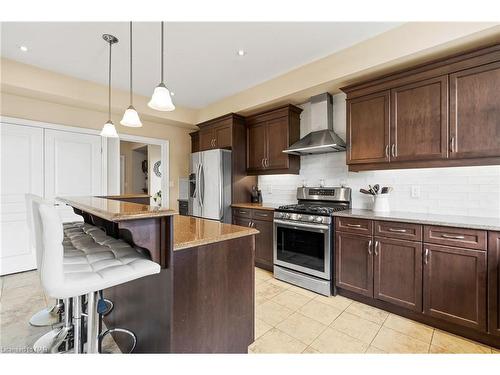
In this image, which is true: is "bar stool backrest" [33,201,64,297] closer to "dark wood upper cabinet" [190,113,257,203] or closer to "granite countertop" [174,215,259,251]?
"granite countertop" [174,215,259,251]

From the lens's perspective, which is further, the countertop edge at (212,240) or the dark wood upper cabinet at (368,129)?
the dark wood upper cabinet at (368,129)

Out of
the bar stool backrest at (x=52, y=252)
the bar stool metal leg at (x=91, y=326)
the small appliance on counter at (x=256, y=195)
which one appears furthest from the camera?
the small appliance on counter at (x=256, y=195)

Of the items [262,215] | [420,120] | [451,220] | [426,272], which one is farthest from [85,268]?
[420,120]

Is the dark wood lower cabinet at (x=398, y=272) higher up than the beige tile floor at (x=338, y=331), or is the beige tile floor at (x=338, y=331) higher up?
the dark wood lower cabinet at (x=398, y=272)

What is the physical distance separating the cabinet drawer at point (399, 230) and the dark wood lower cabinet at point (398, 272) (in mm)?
45

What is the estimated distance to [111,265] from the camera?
1.20 metres

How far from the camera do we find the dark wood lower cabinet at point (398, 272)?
82.4 inches

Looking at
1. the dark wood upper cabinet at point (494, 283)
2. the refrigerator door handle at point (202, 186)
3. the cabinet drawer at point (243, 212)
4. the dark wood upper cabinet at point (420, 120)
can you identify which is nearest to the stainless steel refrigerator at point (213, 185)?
the refrigerator door handle at point (202, 186)

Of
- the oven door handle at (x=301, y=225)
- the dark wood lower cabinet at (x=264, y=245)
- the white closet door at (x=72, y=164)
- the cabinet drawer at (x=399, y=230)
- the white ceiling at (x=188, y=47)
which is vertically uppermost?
the white ceiling at (x=188, y=47)

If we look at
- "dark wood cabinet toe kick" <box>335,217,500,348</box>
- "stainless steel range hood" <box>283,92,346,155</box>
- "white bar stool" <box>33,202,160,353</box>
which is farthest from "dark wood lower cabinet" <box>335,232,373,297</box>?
"white bar stool" <box>33,202,160,353</box>

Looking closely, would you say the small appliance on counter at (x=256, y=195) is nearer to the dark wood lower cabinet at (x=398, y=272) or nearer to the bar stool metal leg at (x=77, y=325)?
the dark wood lower cabinet at (x=398, y=272)

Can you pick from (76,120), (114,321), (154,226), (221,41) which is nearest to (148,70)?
(221,41)

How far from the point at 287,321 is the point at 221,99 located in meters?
3.62

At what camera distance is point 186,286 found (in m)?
1.30
